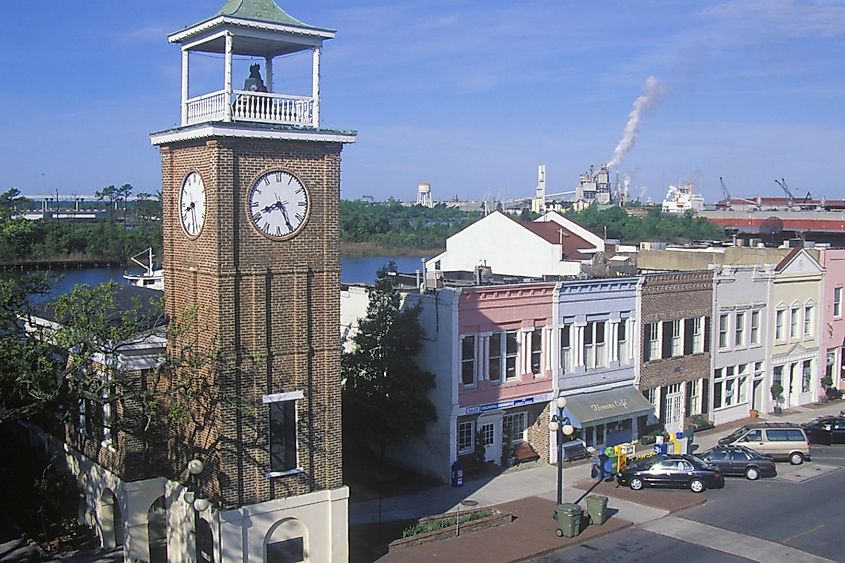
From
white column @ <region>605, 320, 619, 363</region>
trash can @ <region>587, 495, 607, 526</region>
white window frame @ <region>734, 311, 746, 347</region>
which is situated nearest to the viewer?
trash can @ <region>587, 495, 607, 526</region>

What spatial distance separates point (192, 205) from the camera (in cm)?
2217

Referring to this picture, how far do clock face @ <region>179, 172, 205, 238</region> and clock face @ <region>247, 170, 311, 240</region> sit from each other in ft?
4.08

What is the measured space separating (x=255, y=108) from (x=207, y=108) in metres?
1.12

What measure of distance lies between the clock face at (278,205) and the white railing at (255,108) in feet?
4.29

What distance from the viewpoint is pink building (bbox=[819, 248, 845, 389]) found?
48.6 metres

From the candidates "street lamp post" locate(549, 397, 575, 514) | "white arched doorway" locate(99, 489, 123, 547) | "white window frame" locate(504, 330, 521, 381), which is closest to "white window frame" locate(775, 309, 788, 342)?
"white window frame" locate(504, 330, 521, 381)

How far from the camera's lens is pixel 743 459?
110ft

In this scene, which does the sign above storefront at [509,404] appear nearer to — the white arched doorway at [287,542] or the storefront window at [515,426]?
the storefront window at [515,426]

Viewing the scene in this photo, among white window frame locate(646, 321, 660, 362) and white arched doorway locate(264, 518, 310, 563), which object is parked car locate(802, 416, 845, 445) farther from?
white arched doorway locate(264, 518, 310, 563)

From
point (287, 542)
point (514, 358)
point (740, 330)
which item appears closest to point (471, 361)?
point (514, 358)

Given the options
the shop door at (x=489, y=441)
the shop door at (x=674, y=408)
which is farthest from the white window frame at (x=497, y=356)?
the shop door at (x=674, y=408)

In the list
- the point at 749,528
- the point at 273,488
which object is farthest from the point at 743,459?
the point at 273,488

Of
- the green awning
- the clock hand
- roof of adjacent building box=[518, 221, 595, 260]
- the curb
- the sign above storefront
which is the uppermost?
the clock hand

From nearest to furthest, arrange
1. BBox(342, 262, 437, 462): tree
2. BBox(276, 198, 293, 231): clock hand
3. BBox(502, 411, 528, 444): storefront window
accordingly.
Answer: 1. BBox(276, 198, 293, 231): clock hand
2. BBox(342, 262, 437, 462): tree
3. BBox(502, 411, 528, 444): storefront window
